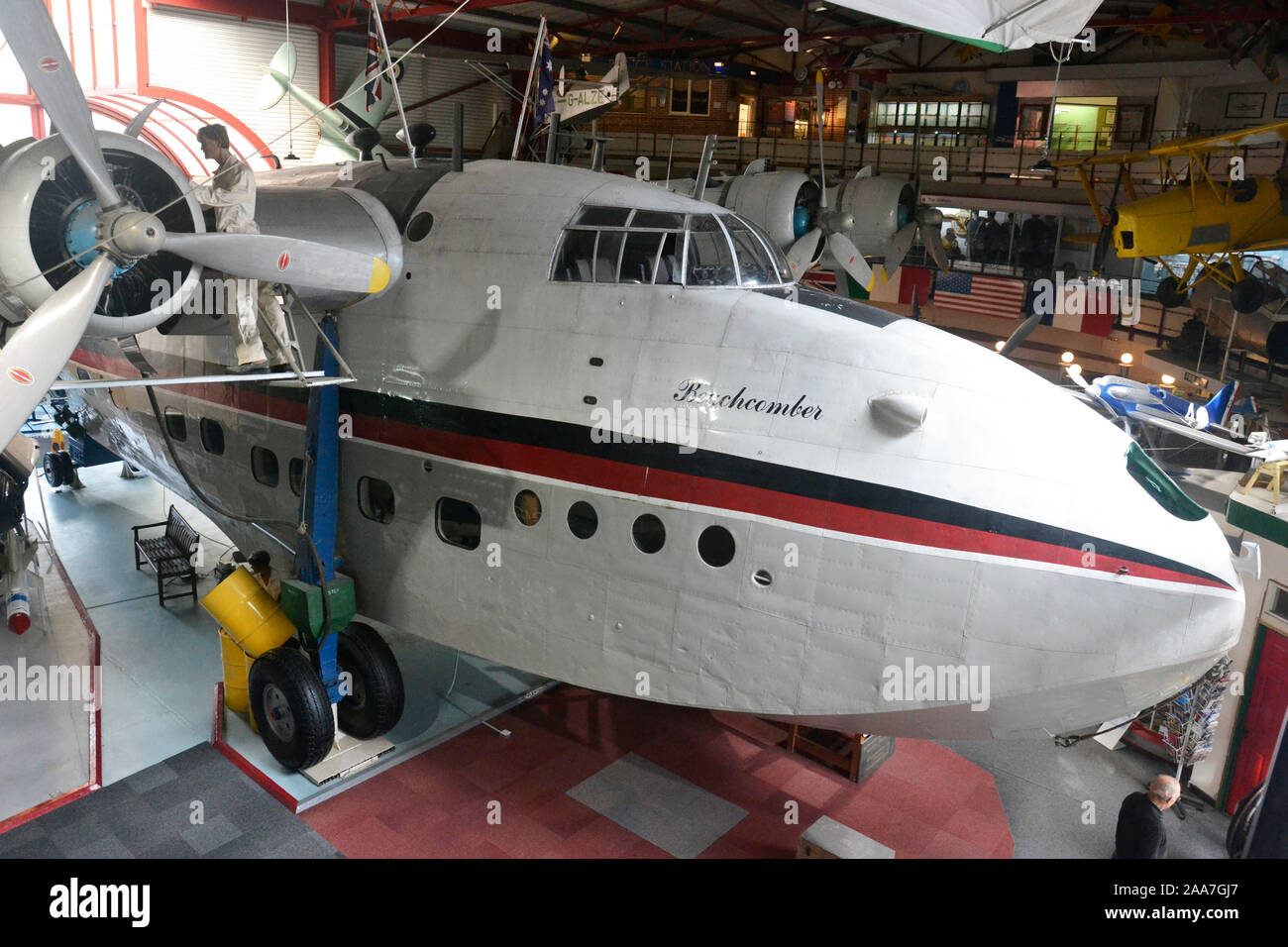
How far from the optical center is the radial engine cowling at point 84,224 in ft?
20.7

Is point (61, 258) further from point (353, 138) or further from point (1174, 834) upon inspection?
point (1174, 834)

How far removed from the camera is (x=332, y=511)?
9250 mm

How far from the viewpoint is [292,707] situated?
927 cm

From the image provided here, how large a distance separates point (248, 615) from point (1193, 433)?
12.5 metres

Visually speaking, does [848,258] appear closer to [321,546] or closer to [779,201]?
[779,201]

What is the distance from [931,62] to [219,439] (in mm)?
30584

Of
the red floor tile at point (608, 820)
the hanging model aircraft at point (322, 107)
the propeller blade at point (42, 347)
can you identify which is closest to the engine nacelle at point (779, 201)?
the red floor tile at point (608, 820)

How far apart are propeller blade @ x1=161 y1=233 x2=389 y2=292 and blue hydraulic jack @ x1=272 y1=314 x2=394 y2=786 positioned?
163 cm

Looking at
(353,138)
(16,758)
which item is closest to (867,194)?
(353,138)

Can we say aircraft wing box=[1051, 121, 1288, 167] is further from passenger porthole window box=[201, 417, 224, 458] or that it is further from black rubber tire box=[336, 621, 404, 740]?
passenger porthole window box=[201, 417, 224, 458]

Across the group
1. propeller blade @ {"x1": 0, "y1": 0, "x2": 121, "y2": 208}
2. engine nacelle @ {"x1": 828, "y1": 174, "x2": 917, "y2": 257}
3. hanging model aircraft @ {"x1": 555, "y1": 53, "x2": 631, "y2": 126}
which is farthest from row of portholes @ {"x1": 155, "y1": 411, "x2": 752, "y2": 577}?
engine nacelle @ {"x1": 828, "y1": 174, "x2": 917, "y2": 257}

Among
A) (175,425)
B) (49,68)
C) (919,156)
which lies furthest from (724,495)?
(919,156)

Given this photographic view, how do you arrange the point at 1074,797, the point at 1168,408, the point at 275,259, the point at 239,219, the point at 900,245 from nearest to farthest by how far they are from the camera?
the point at 275,259 → the point at 239,219 → the point at 1074,797 → the point at 1168,408 → the point at 900,245

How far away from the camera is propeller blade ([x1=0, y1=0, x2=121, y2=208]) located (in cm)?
585
